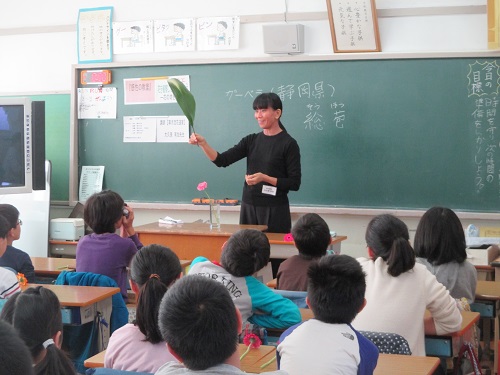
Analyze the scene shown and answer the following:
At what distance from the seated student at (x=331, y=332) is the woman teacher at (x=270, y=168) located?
2.96 meters

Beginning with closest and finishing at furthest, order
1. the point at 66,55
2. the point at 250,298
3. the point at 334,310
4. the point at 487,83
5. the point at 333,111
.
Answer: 1. the point at 334,310
2. the point at 250,298
3. the point at 487,83
4. the point at 333,111
5. the point at 66,55

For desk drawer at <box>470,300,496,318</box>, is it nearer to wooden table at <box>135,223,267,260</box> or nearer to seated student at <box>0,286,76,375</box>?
wooden table at <box>135,223,267,260</box>

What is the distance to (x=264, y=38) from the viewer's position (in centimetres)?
616

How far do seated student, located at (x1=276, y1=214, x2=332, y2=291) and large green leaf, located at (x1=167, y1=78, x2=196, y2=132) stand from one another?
2113 millimetres

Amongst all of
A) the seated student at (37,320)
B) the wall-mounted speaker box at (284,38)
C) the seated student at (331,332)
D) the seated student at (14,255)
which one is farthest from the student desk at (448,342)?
the wall-mounted speaker box at (284,38)

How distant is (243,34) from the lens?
6340 millimetres

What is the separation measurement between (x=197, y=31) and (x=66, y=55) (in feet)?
4.40

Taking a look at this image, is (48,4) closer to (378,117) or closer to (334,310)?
→ (378,117)

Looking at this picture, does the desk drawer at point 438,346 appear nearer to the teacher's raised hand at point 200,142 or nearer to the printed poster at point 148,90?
the teacher's raised hand at point 200,142

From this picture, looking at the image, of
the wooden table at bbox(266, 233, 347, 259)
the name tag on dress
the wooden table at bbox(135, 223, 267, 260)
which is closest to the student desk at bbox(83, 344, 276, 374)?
the wooden table at bbox(266, 233, 347, 259)

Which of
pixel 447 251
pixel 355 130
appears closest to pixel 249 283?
pixel 447 251

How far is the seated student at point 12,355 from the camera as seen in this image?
938mm

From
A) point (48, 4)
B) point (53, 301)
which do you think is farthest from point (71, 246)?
point (53, 301)

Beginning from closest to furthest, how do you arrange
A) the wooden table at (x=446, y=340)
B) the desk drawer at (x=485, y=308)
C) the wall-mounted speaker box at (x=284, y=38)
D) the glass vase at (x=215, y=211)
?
the wooden table at (x=446, y=340) → the desk drawer at (x=485, y=308) → the glass vase at (x=215, y=211) → the wall-mounted speaker box at (x=284, y=38)
